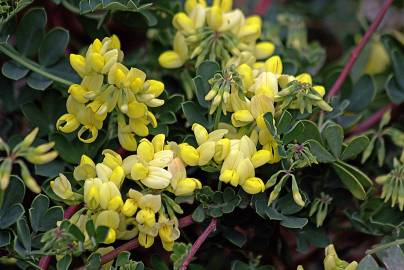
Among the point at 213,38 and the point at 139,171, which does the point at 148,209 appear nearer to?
the point at 139,171

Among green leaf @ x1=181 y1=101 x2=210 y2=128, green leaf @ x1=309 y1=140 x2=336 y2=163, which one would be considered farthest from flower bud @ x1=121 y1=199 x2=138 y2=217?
green leaf @ x1=309 y1=140 x2=336 y2=163

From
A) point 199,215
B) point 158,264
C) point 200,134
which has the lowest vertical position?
point 158,264

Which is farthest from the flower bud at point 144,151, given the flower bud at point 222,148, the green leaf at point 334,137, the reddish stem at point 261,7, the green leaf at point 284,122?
the reddish stem at point 261,7

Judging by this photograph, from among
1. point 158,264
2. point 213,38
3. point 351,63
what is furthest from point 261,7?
point 158,264

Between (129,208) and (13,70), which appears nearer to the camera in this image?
(129,208)

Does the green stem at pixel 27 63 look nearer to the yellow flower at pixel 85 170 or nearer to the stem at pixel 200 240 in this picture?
the yellow flower at pixel 85 170

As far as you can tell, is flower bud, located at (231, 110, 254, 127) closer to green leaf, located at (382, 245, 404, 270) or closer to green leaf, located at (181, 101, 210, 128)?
green leaf, located at (181, 101, 210, 128)

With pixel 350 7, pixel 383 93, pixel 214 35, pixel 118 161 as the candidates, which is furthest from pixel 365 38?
pixel 118 161

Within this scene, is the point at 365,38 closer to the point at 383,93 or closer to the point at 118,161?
the point at 383,93
